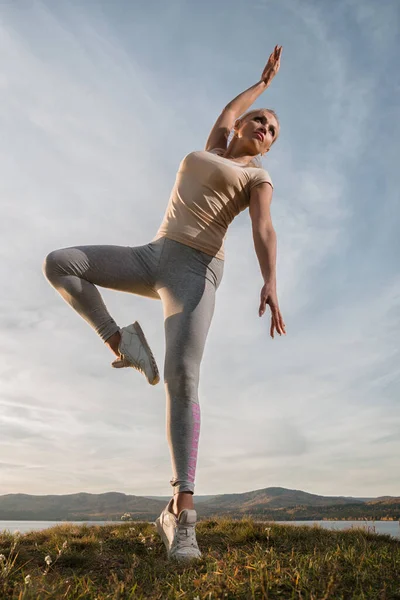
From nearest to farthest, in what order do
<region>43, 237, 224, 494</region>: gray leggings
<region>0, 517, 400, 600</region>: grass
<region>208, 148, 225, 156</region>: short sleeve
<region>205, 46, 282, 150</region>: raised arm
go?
<region>0, 517, 400, 600</region>: grass < <region>43, 237, 224, 494</region>: gray leggings < <region>208, 148, 225, 156</region>: short sleeve < <region>205, 46, 282, 150</region>: raised arm

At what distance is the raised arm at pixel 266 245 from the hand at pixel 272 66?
1.99 m

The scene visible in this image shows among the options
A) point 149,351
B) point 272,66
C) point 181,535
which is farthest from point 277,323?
point 272,66

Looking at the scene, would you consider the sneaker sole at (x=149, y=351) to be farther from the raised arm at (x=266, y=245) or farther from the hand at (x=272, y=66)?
the hand at (x=272, y=66)

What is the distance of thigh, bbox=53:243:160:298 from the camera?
158 inches

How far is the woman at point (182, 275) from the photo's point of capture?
12.1 ft

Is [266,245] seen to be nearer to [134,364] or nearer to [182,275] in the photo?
[182,275]

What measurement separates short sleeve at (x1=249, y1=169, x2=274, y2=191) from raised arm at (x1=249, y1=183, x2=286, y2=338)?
1.5 inches

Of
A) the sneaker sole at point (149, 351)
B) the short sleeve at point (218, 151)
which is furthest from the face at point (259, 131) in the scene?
the sneaker sole at point (149, 351)

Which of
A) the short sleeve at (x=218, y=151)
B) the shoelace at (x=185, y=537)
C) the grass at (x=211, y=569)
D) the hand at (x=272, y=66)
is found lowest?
the grass at (x=211, y=569)

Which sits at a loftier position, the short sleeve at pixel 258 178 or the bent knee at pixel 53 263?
the short sleeve at pixel 258 178

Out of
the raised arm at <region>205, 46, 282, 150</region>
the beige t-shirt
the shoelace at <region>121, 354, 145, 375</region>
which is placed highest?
the raised arm at <region>205, 46, 282, 150</region>

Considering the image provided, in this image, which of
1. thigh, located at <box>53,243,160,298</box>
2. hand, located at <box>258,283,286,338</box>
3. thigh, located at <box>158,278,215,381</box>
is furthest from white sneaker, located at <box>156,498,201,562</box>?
thigh, located at <box>53,243,160,298</box>

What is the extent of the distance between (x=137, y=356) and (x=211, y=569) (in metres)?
1.76

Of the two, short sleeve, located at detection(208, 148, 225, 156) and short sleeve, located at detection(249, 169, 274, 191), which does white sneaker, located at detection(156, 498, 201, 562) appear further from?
short sleeve, located at detection(208, 148, 225, 156)
